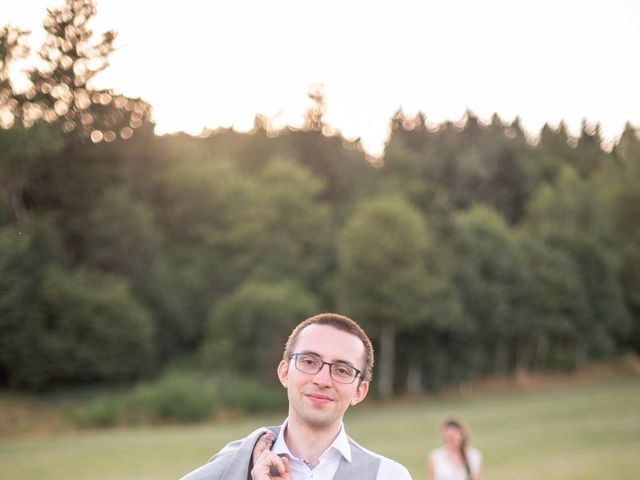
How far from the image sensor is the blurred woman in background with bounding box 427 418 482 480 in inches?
376

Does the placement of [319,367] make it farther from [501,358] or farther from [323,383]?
[501,358]

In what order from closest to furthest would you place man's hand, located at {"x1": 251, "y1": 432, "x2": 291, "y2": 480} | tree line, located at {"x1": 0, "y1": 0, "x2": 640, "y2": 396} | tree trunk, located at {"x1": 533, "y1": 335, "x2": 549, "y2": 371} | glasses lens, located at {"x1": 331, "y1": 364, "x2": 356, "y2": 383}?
1. man's hand, located at {"x1": 251, "y1": 432, "x2": 291, "y2": 480}
2. glasses lens, located at {"x1": 331, "y1": 364, "x2": 356, "y2": 383}
3. tree line, located at {"x1": 0, "y1": 0, "x2": 640, "y2": 396}
4. tree trunk, located at {"x1": 533, "y1": 335, "x2": 549, "y2": 371}

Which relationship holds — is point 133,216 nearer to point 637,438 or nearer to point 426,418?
point 426,418

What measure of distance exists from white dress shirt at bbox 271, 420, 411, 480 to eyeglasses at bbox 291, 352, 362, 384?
9.0 inches

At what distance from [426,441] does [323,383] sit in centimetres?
2469

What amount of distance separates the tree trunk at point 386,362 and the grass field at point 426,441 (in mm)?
1184

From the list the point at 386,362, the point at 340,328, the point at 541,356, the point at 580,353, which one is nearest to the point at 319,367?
the point at 340,328

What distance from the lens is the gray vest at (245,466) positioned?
2.95 metres

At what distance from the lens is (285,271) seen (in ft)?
163

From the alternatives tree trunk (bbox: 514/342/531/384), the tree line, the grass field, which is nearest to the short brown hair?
the grass field

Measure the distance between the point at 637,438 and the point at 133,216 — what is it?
2547 cm

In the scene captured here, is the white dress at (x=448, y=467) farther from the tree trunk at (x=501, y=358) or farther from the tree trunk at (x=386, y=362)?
the tree trunk at (x=501, y=358)

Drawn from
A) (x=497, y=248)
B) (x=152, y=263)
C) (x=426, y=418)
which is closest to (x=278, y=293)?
(x=152, y=263)

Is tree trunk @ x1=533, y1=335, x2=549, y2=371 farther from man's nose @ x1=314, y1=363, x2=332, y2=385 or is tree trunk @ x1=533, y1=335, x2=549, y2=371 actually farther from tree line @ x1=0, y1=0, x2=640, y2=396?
man's nose @ x1=314, y1=363, x2=332, y2=385
